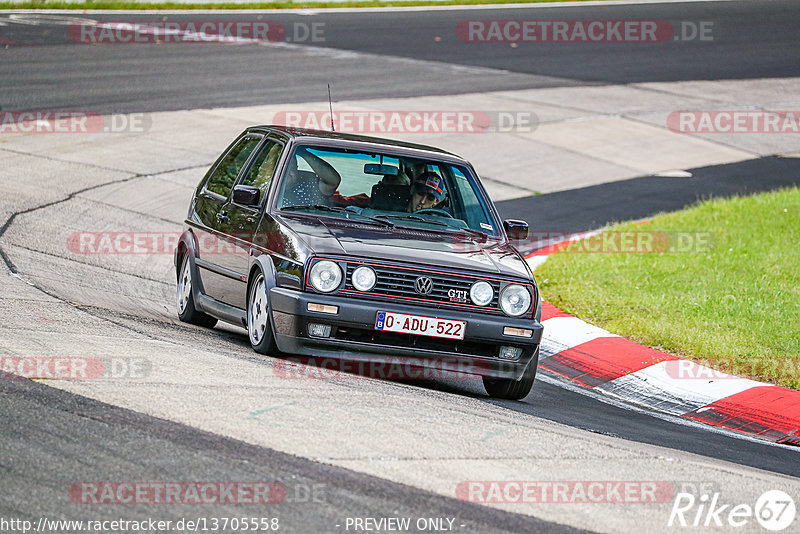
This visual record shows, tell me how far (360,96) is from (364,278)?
46.0 ft

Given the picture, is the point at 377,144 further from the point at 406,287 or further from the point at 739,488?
the point at 739,488

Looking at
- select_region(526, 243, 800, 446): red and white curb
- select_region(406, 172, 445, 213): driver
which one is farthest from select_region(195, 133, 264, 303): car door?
select_region(526, 243, 800, 446): red and white curb

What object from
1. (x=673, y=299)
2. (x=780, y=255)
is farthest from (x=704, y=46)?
(x=673, y=299)

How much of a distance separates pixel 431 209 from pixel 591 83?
16409 mm

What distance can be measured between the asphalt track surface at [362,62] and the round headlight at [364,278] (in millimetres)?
12089

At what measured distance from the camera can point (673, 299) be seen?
34.1 feet

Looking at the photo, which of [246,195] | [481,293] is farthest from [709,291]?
[246,195]

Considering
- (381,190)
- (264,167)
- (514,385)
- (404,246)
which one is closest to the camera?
(404,246)

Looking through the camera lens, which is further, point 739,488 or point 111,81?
point 111,81

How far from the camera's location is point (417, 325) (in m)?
6.91

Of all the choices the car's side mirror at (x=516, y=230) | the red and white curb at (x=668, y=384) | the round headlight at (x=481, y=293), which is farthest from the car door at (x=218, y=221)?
the red and white curb at (x=668, y=384)

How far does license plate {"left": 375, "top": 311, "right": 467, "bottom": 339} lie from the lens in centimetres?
689

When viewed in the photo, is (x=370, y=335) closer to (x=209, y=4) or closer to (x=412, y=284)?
(x=412, y=284)

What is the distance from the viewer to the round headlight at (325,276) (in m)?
6.91
